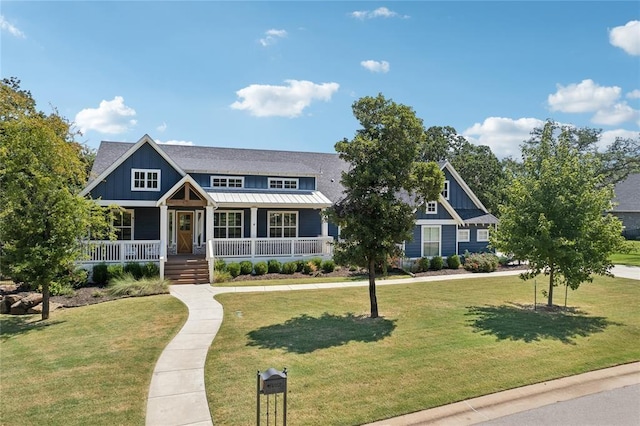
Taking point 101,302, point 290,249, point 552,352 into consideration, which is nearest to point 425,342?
point 552,352

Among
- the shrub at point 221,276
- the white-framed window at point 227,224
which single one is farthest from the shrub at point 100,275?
the white-framed window at point 227,224

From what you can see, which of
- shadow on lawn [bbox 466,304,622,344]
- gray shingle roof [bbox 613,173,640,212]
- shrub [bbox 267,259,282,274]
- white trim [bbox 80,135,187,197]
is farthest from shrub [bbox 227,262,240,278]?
gray shingle roof [bbox 613,173,640,212]

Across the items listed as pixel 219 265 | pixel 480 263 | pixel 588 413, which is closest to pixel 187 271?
pixel 219 265

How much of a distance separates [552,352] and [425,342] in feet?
9.24

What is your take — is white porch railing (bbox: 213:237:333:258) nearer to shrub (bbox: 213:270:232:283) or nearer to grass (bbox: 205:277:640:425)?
shrub (bbox: 213:270:232:283)

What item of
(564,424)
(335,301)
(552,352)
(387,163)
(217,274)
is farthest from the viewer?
(217,274)

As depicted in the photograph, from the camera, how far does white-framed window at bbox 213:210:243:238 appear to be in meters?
23.3

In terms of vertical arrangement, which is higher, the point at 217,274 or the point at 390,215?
the point at 390,215

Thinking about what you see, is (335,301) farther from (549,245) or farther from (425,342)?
(549,245)

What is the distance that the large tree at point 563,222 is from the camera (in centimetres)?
1226

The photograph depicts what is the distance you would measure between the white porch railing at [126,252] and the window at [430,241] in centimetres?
1519

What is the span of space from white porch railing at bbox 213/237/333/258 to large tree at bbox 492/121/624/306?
9.50 m

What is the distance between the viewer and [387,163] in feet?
37.6

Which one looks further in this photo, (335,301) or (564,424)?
(335,301)
